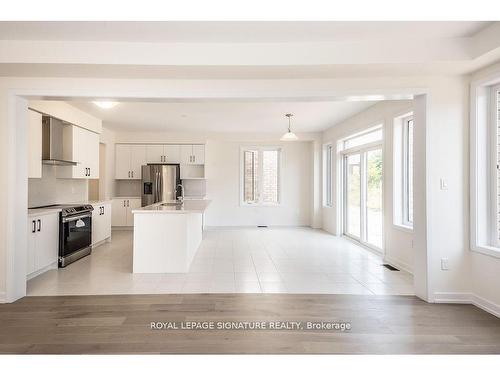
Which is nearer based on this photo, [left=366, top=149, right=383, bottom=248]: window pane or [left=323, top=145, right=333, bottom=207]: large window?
[left=366, top=149, right=383, bottom=248]: window pane

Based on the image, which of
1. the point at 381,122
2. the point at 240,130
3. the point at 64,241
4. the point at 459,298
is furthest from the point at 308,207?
the point at 64,241

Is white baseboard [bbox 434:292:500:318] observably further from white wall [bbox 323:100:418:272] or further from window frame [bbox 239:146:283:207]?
window frame [bbox 239:146:283:207]

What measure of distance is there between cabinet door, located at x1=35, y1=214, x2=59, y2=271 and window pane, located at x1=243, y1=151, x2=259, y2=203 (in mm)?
5175

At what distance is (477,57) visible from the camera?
2744mm

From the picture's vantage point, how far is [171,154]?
8055 millimetres

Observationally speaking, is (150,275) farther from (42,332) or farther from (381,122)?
(381,122)

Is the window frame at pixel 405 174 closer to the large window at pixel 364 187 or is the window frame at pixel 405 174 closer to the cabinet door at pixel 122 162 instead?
the large window at pixel 364 187

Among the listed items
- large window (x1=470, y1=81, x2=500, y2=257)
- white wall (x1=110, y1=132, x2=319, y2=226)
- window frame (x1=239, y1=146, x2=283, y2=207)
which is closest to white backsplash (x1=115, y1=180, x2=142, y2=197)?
white wall (x1=110, y1=132, x2=319, y2=226)

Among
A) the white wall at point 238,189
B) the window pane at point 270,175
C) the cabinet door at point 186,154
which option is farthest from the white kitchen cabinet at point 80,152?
the window pane at point 270,175

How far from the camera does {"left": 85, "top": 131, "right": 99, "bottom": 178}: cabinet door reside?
573 centimetres

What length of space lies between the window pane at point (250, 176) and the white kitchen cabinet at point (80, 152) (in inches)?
159

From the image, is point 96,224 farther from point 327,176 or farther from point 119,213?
point 327,176

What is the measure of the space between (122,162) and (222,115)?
3489mm
